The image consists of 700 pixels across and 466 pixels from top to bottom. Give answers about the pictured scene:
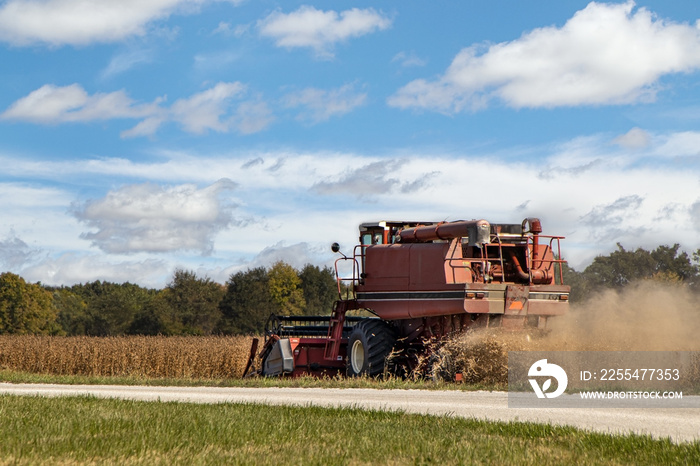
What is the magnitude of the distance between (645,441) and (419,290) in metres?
9.41

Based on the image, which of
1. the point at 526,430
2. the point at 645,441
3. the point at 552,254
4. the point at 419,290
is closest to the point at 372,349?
the point at 419,290

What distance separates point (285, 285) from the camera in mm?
80812

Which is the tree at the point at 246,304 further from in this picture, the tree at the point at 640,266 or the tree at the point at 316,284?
the tree at the point at 640,266

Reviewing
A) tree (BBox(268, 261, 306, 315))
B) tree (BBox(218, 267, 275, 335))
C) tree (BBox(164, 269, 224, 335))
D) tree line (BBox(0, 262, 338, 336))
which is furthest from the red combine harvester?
tree (BBox(268, 261, 306, 315))

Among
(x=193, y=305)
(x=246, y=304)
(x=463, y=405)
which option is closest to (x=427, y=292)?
(x=463, y=405)

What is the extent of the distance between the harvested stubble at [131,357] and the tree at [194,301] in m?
34.8

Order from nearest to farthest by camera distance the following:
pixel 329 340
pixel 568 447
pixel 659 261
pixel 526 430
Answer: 1. pixel 568 447
2. pixel 526 430
3. pixel 329 340
4. pixel 659 261

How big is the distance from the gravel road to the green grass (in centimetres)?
96

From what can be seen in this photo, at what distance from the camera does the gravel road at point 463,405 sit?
10352mm

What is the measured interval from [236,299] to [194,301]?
432 cm

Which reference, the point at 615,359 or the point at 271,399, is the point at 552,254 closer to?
the point at 615,359

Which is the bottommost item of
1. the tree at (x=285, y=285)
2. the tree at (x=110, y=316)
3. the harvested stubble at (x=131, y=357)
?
the harvested stubble at (x=131, y=357)

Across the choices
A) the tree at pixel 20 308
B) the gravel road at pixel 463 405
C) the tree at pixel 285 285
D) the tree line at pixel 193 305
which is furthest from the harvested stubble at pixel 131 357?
the tree at pixel 20 308

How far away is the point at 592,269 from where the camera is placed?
69375 millimetres
